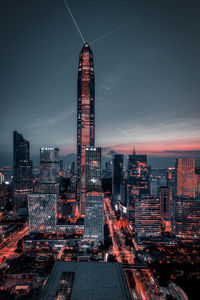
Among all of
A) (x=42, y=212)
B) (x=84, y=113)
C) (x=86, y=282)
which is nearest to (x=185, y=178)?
(x=84, y=113)

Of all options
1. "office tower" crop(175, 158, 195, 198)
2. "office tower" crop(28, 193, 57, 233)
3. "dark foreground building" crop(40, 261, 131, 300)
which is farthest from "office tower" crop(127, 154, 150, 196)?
"dark foreground building" crop(40, 261, 131, 300)

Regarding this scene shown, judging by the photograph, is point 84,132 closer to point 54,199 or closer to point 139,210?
point 54,199

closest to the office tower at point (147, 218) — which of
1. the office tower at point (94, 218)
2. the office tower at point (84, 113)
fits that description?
the office tower at point (94, 218)

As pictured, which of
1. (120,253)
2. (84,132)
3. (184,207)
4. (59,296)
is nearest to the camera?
(59,296)

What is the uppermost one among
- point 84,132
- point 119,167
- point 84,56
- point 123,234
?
point 84,56

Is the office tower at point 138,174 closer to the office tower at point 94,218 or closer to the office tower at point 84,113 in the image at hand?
→ the office tower at point 84,113

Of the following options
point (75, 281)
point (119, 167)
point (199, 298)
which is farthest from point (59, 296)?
point (119, 167)
